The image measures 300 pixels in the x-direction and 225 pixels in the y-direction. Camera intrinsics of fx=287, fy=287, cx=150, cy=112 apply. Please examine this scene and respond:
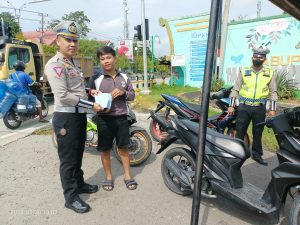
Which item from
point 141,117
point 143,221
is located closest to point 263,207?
point 143,221

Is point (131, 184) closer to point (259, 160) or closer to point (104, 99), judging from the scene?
point (104, 99)

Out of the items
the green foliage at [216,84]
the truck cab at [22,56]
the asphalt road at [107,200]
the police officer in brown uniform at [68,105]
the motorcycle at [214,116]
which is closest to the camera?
the police officer in brown uniform at [68,105]

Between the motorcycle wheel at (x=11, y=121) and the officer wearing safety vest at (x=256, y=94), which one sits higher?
the officer wearing safety vest at (x=256, y=94)

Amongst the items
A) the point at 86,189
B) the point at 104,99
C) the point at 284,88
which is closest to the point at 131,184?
the point at 86,189

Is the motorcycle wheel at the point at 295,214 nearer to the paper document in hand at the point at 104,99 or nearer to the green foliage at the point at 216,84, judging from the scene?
the paper document in hand at the point at 104,99

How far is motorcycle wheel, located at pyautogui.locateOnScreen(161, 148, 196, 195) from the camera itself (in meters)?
3.33

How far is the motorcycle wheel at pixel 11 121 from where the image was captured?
6.69 meters

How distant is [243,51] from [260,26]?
1.17m

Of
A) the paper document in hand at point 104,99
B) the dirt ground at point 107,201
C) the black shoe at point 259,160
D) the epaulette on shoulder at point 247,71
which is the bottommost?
the dirt ground at point 107,201

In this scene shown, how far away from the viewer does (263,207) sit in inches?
104

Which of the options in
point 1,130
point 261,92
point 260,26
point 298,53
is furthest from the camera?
point 260,26

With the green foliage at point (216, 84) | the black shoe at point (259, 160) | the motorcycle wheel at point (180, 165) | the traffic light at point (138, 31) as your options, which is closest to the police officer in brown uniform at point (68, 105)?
the motorcycle wheel at point (180, 165)

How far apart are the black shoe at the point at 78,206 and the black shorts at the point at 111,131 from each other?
0.70 meters

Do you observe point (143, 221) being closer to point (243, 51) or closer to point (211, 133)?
point (211, 133)
